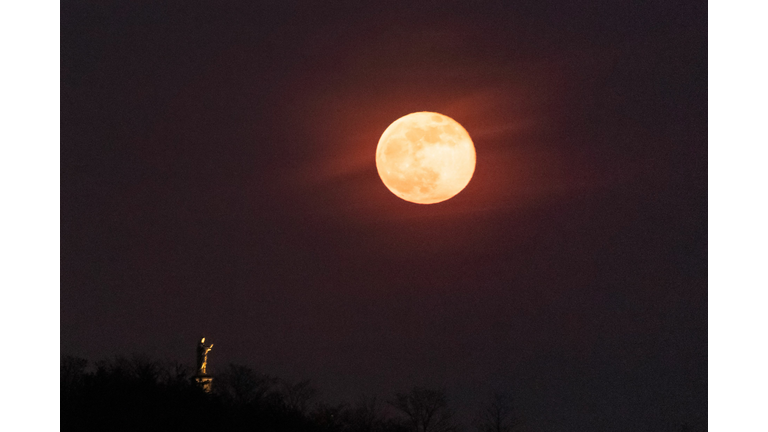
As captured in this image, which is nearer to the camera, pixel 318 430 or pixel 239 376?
pixel 318 430

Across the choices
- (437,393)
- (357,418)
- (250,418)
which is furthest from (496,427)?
(250,418)

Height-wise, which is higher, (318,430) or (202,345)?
(202,345)

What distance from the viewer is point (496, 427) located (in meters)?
65.8

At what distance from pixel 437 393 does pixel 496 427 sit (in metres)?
5.96

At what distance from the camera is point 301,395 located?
58.6 m

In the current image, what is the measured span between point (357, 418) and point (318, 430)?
2363 centimetres

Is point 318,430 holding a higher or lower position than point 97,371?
lower

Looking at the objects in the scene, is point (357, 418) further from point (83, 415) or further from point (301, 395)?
point (83, 415)

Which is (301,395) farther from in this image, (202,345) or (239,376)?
(202,345)
